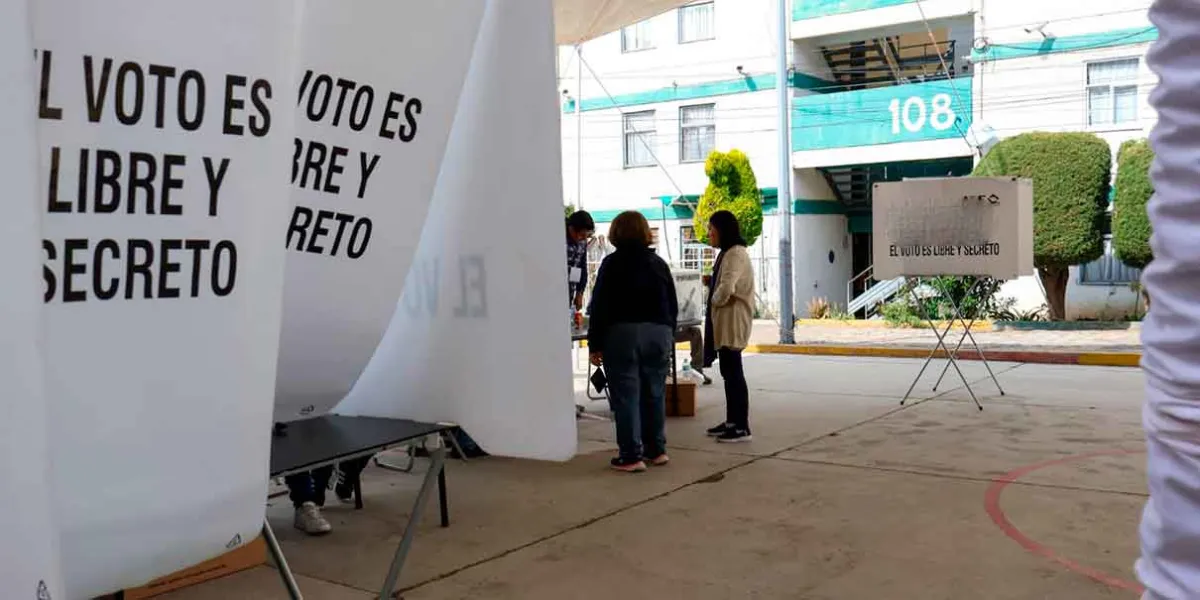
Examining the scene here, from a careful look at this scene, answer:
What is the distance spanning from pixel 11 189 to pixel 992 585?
4000 mm

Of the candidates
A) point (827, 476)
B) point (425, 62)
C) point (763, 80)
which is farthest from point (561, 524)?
point (763, 80)

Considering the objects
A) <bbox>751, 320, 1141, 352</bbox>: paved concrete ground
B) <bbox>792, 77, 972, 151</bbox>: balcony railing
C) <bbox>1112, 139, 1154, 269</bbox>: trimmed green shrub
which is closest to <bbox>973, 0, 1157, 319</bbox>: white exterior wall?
<bbox>792, 77, 972, 151</bbox>: balcony railing

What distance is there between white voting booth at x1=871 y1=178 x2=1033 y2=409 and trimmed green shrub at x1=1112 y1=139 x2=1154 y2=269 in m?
7.34

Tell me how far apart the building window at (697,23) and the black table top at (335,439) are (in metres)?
21.4

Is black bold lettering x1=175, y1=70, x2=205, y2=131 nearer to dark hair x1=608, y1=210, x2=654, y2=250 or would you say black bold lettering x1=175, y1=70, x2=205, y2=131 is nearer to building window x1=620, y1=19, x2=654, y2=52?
dark hair x1=608, y1=210, x2=654, y2=250

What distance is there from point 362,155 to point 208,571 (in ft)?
8.37

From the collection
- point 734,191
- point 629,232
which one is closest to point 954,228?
point 629,232

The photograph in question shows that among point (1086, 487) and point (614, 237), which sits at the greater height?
point (614, 237)

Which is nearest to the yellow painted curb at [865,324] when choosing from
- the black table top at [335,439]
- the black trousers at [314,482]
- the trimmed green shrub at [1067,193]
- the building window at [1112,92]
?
the trimmed green shrub at [1067,193]

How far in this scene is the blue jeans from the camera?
6.40 meters

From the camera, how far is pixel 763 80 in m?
22.6

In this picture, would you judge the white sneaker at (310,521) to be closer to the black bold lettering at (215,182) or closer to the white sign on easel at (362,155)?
the white sign on easel at (362,155)

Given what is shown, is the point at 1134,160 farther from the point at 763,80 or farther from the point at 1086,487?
the point at 1086,487

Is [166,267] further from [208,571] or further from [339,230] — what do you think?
[208,571]
